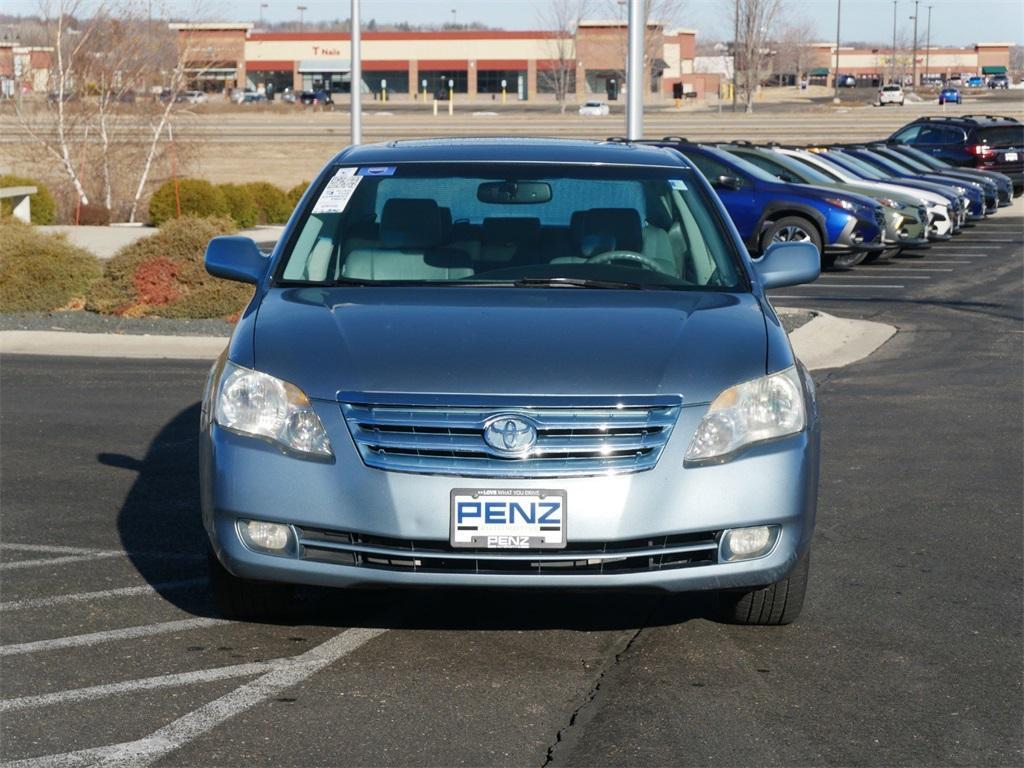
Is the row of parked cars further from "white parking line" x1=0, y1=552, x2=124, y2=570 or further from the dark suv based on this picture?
"white parking line" x1=0, y1=552, x2=124, y2=570

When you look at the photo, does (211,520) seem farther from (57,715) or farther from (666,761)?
(666,761)

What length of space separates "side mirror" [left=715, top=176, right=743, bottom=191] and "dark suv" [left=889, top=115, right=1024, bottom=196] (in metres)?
14.9

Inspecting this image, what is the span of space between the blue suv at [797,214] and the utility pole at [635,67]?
7.18 ft

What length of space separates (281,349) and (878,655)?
2.26 meters

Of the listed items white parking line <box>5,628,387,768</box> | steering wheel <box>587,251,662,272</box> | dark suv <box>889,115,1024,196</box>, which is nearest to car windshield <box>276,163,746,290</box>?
steering wheel <box>587,251,662,272</box>

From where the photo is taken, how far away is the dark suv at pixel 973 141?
117 feet

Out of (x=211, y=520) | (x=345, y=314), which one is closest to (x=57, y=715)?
(x=211, y=520)

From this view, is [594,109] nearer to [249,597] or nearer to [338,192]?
[338,192]

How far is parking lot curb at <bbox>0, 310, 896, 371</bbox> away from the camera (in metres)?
13.9

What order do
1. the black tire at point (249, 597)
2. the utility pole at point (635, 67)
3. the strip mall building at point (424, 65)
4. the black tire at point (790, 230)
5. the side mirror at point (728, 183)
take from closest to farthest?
the black tire at point (249, 597) < the utility pole at point (635, 67) < the side mirror at point (728, 183) < the black tire at point (790, 230) < the strip mall building at point (424, 65)

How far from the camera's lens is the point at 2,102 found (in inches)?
1294

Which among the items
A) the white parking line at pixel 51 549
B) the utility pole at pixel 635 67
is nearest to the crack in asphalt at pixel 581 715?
the white parking line at pixel 51 549

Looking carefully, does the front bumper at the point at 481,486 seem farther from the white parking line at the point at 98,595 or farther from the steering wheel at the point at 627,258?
the steering wheel at the point at 627,258

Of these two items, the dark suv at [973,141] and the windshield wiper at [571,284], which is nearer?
the windshield wiper at [571,284]
